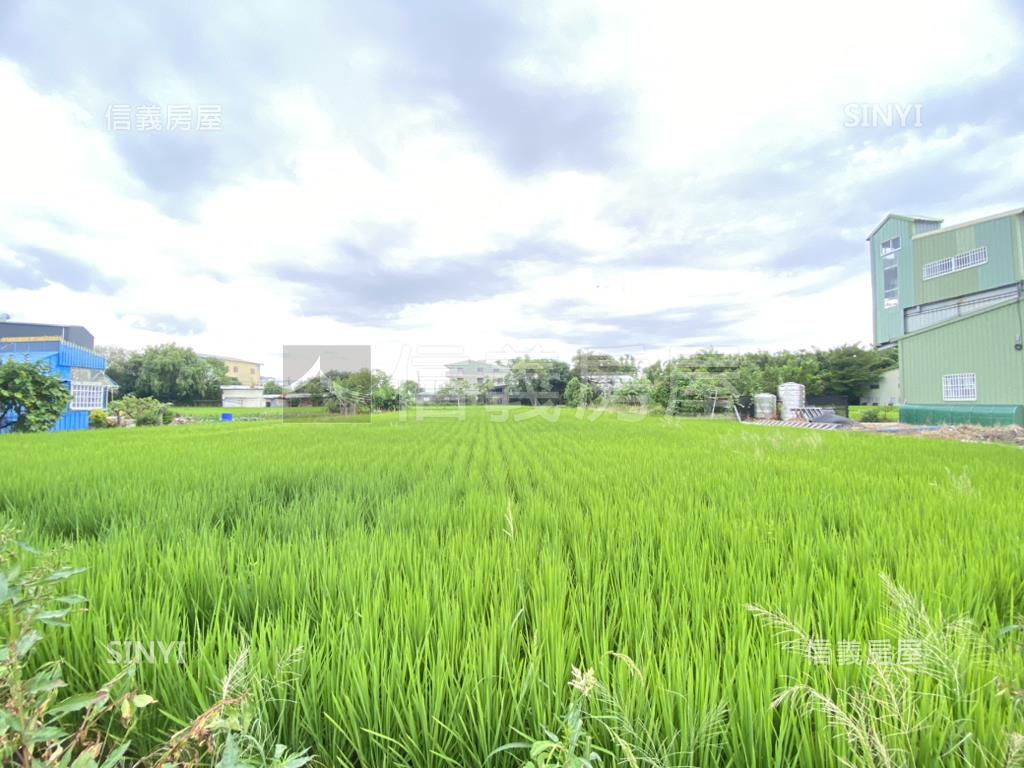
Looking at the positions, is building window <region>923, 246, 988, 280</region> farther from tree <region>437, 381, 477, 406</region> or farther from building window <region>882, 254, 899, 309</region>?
tree <region>437, 381, 477, 406</region>

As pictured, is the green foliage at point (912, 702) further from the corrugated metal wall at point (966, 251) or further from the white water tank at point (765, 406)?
the white water tank at point (765, 406)

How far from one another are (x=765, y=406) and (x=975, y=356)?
8941 millimetres

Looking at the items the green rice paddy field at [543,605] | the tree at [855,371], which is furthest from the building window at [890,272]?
the green rice paddy field at [543,605]

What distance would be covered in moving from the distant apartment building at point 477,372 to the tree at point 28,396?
4541 centimetres

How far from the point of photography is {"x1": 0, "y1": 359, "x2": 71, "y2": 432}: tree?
11773 mm

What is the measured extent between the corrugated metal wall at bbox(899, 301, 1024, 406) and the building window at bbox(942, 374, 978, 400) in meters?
0.13

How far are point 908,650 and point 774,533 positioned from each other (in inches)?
47.3

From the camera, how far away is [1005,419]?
477 inches

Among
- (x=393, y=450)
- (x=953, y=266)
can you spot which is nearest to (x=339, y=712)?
(x=393, y=450)

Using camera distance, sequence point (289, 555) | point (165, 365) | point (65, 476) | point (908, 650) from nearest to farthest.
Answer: point (908, 650)
point (289, 555)
point (65, 476)
point (165, 365)

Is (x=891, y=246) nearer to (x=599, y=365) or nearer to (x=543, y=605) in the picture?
(x=599, y=365)

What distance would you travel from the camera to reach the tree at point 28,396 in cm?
1177

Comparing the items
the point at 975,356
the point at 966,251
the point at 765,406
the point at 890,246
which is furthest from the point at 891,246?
the point at 975,356

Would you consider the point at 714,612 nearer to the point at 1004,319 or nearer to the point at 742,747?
the point at 742,747
